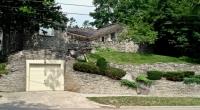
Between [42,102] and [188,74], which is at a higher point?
[188,74]

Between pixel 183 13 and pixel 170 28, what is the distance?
2.29 metres

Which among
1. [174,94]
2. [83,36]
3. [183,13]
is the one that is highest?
[183,13]

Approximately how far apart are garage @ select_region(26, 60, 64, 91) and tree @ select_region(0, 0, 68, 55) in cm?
362

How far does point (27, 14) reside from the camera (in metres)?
19.5

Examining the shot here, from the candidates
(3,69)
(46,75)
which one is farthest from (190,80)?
(3,69)

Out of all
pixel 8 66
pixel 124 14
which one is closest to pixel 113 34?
pixel 124 14

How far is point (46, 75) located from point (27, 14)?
4761mm

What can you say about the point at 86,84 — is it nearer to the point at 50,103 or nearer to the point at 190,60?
the point at 50,103

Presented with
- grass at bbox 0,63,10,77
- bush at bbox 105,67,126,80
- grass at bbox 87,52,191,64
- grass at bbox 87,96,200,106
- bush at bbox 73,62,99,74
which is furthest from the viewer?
grass at bbox 87,52,191,64

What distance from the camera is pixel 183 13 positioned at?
26.2 metres

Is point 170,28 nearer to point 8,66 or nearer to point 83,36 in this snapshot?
point 83,36

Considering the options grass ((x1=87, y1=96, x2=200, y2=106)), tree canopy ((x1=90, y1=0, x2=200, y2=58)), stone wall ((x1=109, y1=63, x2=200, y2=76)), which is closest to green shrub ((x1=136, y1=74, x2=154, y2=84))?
stone wall ((x1=109, y1=63, x2=200, y2=76))

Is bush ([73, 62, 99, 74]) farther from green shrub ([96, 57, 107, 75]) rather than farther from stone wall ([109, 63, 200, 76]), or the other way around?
stone wall ([109, 63, 200, 76])

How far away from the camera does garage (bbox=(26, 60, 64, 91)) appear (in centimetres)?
1972
